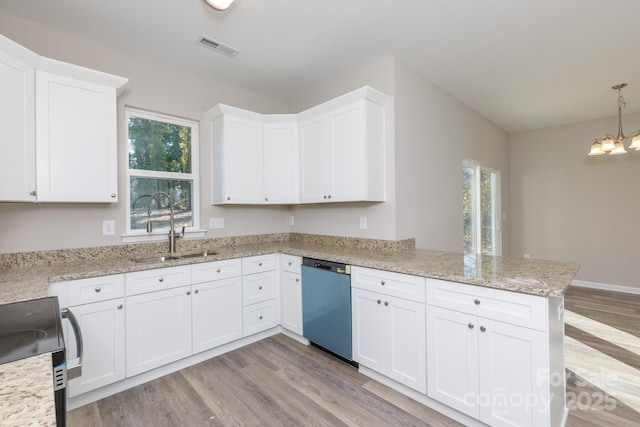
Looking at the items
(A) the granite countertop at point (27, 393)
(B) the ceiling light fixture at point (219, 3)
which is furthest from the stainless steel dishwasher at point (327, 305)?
(B) the ceiling light fixture at point (219, 3)

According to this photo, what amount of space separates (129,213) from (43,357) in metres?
2.02

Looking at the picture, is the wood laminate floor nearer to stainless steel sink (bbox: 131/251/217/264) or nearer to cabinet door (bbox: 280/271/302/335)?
cabinet door (bbox: 280/271/302/335)

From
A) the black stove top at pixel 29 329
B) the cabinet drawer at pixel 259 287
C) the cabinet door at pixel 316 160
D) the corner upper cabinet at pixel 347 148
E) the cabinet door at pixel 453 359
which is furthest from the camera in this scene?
the cabinet door at pixel 316 160

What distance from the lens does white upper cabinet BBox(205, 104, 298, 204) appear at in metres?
2.99

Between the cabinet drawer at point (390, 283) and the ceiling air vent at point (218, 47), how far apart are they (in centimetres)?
215

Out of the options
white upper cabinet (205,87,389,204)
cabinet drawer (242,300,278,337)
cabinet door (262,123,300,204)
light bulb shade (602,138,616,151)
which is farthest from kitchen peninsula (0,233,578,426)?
light bulb shade (602,138,616,151)

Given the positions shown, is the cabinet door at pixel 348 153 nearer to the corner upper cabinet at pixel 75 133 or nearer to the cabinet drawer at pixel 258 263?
the cabinet drawer at pixel 258 263

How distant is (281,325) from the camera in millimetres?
3051

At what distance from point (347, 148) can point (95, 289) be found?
218cm

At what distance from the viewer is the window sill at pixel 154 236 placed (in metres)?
2.60

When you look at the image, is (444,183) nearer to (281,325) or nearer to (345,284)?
(345,284)

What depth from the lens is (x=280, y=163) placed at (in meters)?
3.24

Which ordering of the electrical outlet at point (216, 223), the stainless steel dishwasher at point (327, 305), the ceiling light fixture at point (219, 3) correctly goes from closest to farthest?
1. the ceiling light fixture at point (219, 3)
2. the stainless steel dishwasher at point (327, 305)
3. the electrical outlet at point (216, 223)

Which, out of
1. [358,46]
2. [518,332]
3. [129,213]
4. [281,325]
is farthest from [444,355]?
[129,213]
